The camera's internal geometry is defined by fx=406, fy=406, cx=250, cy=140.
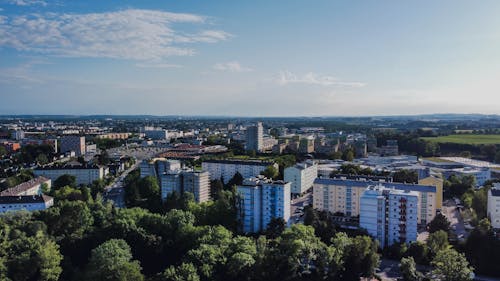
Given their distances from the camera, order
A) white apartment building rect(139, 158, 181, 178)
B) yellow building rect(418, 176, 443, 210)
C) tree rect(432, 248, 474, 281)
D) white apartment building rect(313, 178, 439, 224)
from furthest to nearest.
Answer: white apartment building rect(139, 158, 181, 178)
yellow building rect(418, 176, 443, 210)
white apartment building rect(313, 178, 439, 224)
tree rect(432, 248, 474, 281)

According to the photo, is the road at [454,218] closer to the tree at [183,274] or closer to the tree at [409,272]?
the tree at [409,272]

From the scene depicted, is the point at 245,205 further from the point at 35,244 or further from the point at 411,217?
the point at 35,244

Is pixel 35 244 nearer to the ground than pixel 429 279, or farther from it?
farther from it

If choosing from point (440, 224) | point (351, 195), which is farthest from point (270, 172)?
point (440, 224)

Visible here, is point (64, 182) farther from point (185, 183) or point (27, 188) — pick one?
point (185, 183)

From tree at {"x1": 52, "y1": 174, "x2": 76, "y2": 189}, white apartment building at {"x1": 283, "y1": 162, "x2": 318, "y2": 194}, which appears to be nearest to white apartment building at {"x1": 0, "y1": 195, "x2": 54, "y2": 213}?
tree at {"x1": 52, "y1": 174, "x2": 76, "y2": 189}

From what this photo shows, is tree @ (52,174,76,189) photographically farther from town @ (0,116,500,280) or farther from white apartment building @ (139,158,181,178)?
white apartment building @ (139,158,181,178)

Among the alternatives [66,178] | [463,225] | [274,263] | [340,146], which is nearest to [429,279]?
[274,263]
